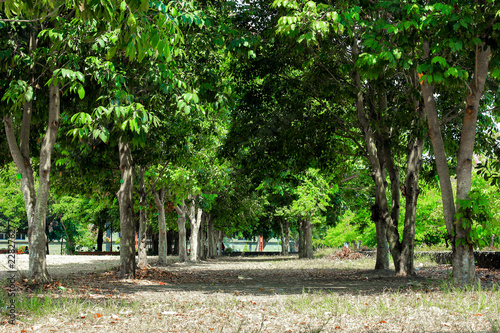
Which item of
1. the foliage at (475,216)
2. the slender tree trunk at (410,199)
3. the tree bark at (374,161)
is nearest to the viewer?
the foliage at (475,216)

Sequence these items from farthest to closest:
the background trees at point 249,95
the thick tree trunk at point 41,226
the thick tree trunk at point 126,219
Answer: the thick tree trunk at point 126,219, the thick tree trunk at point 41,226, the background trees at point 249,95

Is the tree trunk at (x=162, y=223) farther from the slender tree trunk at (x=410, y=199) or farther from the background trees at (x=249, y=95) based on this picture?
the slender tree trunk at (x=410, y=199)

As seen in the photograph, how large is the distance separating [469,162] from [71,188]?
54.4 ft

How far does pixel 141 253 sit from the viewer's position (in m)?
18.9

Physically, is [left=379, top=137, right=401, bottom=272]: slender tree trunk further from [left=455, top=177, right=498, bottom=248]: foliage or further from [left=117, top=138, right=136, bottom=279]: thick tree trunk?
[left=117, top=138, right=136, bottom=279]: thick tree trunk

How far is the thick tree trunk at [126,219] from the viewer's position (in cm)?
1415

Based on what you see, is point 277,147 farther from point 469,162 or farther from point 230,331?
point 230,331

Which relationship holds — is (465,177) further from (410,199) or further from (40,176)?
(40,176)

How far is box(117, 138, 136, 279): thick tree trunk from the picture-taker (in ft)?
46.4

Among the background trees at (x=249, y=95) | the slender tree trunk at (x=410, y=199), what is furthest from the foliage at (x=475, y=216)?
the slender tree trunk at (x=410, y=199)

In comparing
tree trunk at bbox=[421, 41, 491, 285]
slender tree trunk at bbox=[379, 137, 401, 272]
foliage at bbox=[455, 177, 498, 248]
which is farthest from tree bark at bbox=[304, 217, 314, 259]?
foliage at bbox=[455, 177, 498, 248]

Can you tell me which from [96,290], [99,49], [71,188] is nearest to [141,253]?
[71,188]

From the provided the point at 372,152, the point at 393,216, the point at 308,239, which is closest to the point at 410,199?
the point at 393,216

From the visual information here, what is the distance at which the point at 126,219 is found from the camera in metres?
14.1
